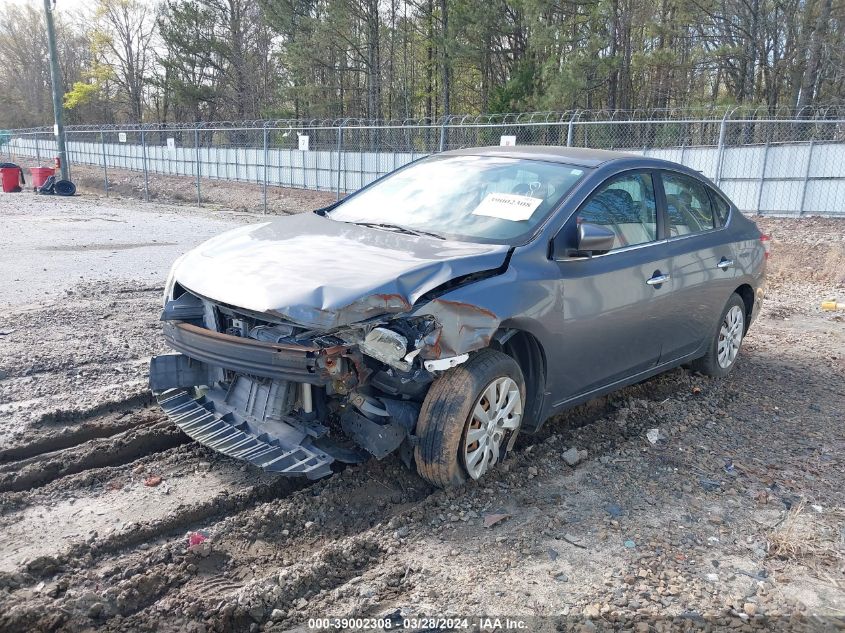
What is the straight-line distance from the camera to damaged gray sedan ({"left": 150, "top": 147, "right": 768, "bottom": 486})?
350cm

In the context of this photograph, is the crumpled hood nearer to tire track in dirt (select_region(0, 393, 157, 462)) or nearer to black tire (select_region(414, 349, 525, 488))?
black tire (select_region(414, 349, 525, 488))

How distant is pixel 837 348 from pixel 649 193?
3585mm

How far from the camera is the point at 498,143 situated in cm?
2034

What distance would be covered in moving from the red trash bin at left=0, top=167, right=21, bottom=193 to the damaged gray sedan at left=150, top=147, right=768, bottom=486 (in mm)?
23409

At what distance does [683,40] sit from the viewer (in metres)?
24.9

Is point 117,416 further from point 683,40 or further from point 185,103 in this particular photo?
point 185,103

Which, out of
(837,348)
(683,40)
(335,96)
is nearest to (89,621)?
(837,348)

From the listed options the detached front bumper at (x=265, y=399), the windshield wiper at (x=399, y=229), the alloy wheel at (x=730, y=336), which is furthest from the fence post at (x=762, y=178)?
the detached front bumper at (x=265, y=399)

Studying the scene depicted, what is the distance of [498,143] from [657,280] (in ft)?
53.5

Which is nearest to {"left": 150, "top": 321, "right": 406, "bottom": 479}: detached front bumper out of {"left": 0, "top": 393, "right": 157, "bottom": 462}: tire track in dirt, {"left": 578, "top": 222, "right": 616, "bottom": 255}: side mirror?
{"left": 0, "top": 393, "right": 157, "bottom": 462}: tire track in dirt

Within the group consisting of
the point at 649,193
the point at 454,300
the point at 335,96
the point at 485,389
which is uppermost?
the point at 335,96

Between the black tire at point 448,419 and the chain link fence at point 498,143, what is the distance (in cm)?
1191

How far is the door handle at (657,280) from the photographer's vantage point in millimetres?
4703

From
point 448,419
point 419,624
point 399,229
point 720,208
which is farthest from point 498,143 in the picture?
point 419,624
